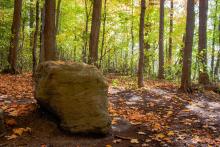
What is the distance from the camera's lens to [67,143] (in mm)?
6105

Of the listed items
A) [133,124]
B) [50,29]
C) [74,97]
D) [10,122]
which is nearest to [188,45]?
[50,29]

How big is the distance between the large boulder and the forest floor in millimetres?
241

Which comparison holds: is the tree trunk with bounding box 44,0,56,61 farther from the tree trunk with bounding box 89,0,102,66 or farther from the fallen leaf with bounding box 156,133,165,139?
the fallen leaf with bounding box 156,133,165,139

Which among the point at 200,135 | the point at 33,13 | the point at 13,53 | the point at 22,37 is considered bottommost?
the point at 200,135

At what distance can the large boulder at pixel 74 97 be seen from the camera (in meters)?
6.65

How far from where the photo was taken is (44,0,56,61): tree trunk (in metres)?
10.9

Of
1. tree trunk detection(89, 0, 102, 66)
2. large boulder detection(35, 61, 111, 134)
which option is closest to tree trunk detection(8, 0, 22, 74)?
tree trunk detection(89, 0, 102, 66)

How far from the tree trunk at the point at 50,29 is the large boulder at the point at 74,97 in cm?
431

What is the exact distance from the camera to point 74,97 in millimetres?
6727

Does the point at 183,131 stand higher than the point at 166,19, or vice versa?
the point at 166,19

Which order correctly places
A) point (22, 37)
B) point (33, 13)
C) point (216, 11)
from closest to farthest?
1. point (22, 37)
2. point (33, 13)
3. point (216, 11)

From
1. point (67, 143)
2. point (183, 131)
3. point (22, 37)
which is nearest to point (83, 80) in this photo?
point (67, 143)

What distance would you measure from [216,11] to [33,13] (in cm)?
1641

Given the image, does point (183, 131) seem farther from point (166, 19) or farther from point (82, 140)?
point (166, 19)
